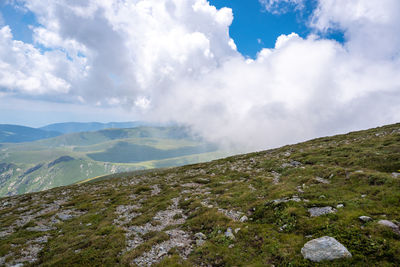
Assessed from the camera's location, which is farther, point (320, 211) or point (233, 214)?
point (233, 214)

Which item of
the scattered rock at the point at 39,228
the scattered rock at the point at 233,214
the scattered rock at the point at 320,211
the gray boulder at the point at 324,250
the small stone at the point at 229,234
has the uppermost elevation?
the scattered rock at the point at 320,211

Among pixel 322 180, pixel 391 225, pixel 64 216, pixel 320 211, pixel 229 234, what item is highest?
pixel 322 180

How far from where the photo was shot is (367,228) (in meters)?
10.2

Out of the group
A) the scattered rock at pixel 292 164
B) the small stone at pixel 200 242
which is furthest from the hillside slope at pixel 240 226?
the scattered rock at pixel 292 164

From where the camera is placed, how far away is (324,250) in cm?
942

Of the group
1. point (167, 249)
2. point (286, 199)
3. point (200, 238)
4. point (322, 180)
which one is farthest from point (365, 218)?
point (167, 249)

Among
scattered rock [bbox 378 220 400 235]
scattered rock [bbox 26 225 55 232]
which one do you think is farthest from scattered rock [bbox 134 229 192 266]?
scattered rock [bbox 26 225 55 232]

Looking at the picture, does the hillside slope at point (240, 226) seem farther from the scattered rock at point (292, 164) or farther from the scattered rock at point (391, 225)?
the scattered rock at point (292, 164)

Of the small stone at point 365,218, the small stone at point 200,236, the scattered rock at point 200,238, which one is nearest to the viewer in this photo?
the small stone at point 365,218

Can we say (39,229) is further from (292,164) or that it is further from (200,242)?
(292,164)

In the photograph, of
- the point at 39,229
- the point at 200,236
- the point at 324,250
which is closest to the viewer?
the point at 324,250

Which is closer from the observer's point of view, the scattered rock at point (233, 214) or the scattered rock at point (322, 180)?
the scattered rock at point (233, 214)

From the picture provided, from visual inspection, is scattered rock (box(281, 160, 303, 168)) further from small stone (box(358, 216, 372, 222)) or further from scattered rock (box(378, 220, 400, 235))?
scattered rock (box(378, 220, 400, 235))

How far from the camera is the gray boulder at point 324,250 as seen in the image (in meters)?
9.07
